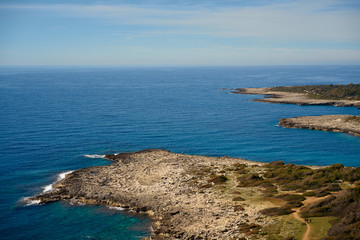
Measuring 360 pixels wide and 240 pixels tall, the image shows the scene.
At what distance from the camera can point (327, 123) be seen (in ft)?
319

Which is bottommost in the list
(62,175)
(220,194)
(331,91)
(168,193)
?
(168,193)

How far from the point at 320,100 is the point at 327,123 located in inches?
2103

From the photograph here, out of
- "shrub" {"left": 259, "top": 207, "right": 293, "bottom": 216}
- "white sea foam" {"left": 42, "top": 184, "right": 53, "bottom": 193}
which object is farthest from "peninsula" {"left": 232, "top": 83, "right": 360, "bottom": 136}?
"white sea foam" {"left": 42, "top": 184, "right": 53, "bottom": 193}

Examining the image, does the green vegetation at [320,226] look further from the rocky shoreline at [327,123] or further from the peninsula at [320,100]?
the peninsula at [320,100]

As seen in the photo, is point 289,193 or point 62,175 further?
point 62,175

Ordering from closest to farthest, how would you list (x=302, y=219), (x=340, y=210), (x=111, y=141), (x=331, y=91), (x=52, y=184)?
1. (x=340, y=210)
2. (x=302, y=219)
3. (x=52, y=184)
4. (x=111, y=141)
5. (x=331, y=91)

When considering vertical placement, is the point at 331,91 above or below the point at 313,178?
above

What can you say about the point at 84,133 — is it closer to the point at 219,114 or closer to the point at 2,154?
the point at 2,154

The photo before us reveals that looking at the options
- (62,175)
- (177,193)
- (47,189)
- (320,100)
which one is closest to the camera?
(177,193)

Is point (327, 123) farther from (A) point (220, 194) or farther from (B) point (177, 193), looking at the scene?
(B) point (177, 193)

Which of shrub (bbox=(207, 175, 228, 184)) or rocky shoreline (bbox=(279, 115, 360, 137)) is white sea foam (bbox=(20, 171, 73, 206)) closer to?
shrub (bbox=(207, 175, 228, 184))

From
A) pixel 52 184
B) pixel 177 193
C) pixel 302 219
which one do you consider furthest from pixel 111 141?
pixel 302 219

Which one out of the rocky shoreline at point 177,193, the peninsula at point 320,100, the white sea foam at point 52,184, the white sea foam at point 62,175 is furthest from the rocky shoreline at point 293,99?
the white sea foam at point 52,184

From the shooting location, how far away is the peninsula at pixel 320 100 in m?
94.5
